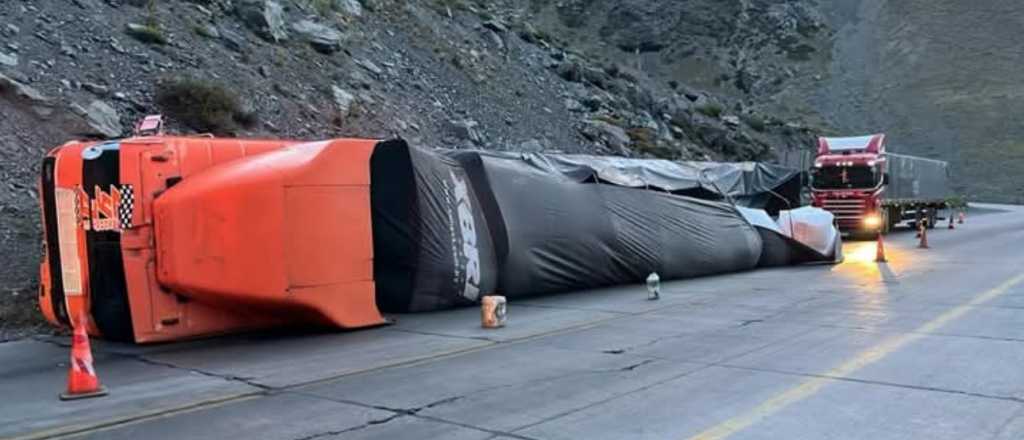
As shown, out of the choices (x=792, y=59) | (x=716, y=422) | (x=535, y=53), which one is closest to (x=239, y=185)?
(x=716, y=422)

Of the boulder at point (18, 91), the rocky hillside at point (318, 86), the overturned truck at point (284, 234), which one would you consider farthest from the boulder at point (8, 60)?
the overturned truck at point (284, 234)

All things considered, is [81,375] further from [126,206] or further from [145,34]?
[145,34]

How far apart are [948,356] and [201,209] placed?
7341 mm

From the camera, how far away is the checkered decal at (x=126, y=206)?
31.0 feet

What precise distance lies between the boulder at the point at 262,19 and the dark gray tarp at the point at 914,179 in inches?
740

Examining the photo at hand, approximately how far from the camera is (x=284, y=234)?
9.73 m

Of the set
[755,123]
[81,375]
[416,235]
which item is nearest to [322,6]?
[416,235]

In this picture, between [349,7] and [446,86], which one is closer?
[446,86]

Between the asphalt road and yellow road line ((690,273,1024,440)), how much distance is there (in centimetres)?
2

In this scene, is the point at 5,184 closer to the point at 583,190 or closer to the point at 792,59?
the point at 583,190

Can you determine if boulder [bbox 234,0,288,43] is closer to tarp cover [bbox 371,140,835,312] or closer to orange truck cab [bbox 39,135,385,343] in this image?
tarp cover [bbox 371,140,835,312]

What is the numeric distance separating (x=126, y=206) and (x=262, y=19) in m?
17.4

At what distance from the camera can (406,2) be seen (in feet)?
117

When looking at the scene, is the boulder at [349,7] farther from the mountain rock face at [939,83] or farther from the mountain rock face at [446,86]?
the mountain rock face at [939,83]
